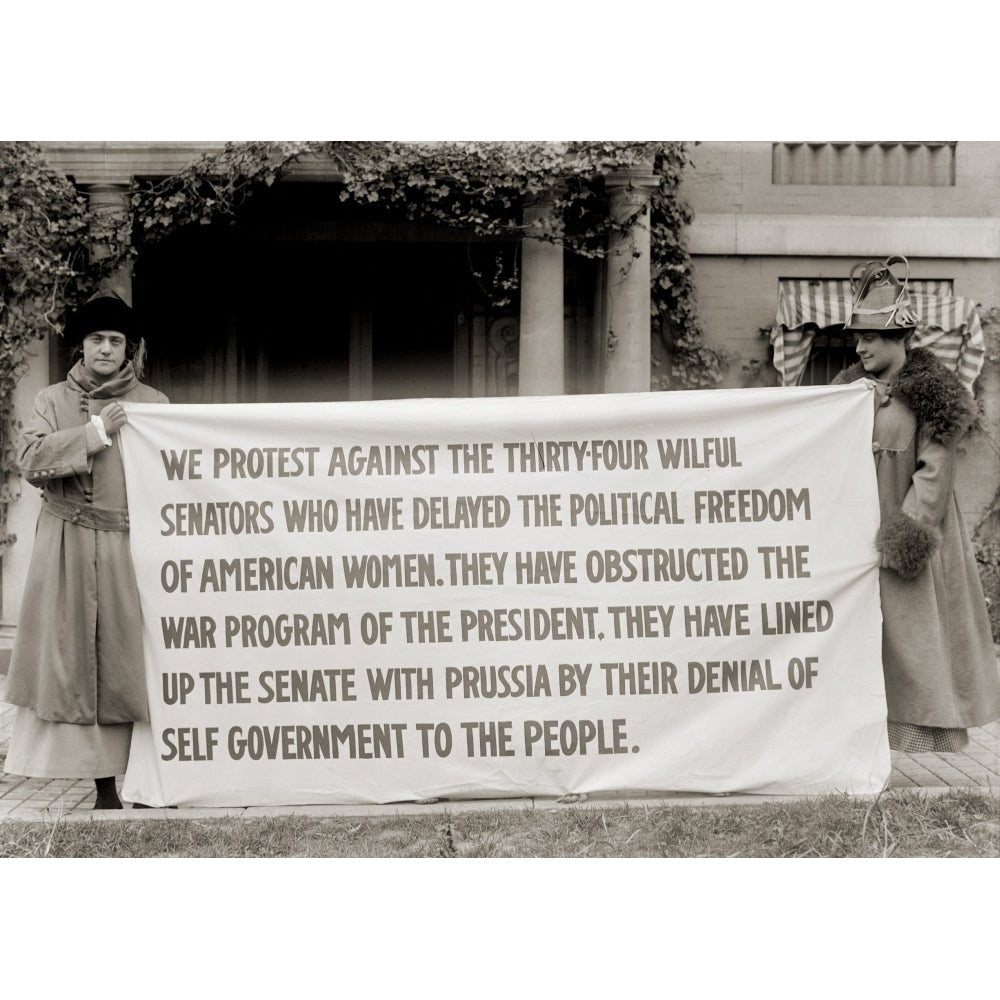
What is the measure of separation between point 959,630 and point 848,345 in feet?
16.9

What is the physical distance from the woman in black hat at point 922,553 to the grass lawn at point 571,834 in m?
0.41

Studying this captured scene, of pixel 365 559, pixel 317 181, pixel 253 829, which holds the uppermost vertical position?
pixel 317 181

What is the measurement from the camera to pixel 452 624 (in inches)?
185

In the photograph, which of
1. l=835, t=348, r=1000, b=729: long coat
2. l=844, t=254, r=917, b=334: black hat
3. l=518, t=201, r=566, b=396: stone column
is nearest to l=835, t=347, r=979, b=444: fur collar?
l=835, t=348, r=1000, b=729: long coat

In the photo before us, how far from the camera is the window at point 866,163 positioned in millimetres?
9484

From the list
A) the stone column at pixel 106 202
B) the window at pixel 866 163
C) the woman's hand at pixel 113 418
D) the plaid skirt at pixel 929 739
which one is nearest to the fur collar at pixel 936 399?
the plaid skirt at pixel 929 739

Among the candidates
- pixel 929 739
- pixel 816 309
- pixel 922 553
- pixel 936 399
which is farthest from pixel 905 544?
pixel 816 309

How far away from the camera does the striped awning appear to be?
939 cm

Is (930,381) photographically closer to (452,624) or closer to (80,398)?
(452,624)

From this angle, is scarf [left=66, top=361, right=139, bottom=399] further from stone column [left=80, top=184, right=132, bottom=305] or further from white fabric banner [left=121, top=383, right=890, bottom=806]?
stone column [left=80, top=184, right=132, bottom=305]

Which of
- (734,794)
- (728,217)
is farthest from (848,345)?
(734,794)

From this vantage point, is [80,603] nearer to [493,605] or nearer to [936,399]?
[493,605]

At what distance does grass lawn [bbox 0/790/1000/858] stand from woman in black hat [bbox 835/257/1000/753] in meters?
0.41

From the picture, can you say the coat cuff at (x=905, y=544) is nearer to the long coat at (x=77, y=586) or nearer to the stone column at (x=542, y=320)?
the long coat at (x=77, y=586)
